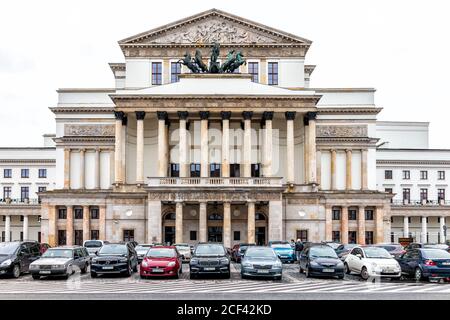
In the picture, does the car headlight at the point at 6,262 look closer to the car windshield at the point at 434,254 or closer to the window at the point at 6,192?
the car windshield at the point at 434,254

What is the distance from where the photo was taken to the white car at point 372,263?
27.2m

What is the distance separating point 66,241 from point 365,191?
115 ft

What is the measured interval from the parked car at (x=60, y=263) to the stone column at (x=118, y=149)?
106 feet

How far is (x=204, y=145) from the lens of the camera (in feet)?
204

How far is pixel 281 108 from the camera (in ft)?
207

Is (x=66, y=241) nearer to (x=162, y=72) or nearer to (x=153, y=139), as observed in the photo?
(x=153, y=139)

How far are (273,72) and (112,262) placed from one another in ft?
151

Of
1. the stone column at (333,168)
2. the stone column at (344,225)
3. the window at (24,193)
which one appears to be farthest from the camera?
the window at (24,193)

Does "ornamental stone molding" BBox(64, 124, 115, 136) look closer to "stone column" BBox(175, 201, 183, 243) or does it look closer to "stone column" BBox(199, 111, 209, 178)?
"stone column" BBox(199, 111, 209, 178)

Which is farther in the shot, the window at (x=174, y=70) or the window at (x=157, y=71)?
the window at (x=157, y=71)

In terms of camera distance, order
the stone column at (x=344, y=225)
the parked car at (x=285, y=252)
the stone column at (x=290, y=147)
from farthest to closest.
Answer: the stone column at (x=344, y=225)
the stone column at (x=290, y=147)
the parked car at (x=285, y=252)

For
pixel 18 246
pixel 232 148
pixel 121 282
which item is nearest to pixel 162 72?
pixel 232 148

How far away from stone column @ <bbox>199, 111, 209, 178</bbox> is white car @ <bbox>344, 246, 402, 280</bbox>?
1259 inches

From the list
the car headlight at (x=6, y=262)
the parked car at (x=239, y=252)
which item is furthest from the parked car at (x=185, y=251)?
the car headlight at (x=6, y=262)
